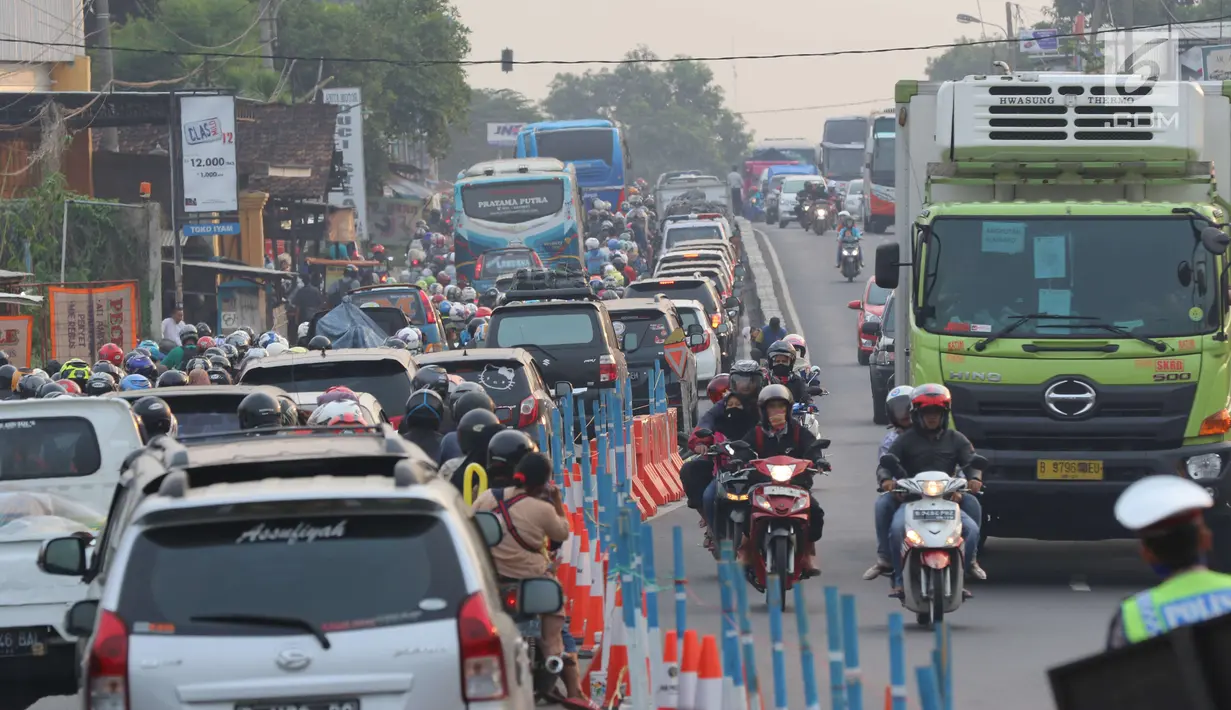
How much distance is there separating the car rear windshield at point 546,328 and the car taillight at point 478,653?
16.2 m

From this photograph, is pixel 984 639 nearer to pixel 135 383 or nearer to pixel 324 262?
pixel 135 383

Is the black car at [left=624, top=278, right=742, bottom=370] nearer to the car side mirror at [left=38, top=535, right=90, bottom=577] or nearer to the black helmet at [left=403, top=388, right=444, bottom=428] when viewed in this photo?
the black helmet at [left=403, top=388, right=444, bottom=428]

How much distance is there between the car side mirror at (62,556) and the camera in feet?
28.1

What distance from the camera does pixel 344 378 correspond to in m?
16.9

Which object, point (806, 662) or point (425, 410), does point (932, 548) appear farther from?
point (806, 662)

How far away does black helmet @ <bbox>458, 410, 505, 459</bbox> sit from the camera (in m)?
11.4

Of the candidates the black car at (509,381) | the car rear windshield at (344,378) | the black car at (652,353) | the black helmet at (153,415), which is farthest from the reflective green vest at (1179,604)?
the black car at (652,353)

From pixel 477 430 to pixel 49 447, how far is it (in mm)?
2538

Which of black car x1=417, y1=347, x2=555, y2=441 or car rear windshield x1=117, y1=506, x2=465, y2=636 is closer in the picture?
car rear windshield x1=117, y1=506, x2=465, y2=636

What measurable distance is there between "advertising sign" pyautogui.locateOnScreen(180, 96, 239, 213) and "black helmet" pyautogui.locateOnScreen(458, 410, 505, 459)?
2711cm

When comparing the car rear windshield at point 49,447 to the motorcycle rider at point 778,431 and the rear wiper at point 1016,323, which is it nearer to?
the motorcycle rider at point 778,431

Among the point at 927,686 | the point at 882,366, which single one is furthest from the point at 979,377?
the point at 882,366

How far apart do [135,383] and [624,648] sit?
864 cm

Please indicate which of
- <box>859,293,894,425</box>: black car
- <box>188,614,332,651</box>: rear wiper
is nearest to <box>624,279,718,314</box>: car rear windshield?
<box>859,293,894,425</box>: black car
